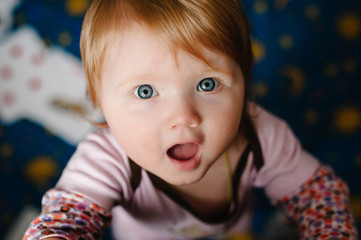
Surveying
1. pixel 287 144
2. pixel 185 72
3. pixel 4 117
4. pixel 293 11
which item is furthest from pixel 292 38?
pixel 4 117

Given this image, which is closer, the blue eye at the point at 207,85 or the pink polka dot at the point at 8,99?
the blue eye at the point at 207,85

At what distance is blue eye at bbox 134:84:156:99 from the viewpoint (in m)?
0.44

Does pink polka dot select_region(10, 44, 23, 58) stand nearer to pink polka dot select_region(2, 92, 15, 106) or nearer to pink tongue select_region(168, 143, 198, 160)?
pink polka dot select_region(2, 92, 15, 106)

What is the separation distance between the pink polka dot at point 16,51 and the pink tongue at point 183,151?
70cm

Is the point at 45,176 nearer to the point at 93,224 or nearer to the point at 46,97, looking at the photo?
the point at 46,97

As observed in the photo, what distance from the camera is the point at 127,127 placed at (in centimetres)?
47

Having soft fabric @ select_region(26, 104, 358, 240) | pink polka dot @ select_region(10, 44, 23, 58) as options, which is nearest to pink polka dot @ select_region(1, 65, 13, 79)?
pink polka dot @ select_region(10, 44, 23, 58)

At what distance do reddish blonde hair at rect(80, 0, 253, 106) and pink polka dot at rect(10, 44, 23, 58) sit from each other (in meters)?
0.62

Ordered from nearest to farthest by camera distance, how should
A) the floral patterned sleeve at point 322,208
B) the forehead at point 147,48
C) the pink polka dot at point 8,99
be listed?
1. the forehead at point 147,48
2. the floral patterned sleeve at point 322,208
3. the pink polka dot at point 8,99

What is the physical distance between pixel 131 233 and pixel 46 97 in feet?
1.51

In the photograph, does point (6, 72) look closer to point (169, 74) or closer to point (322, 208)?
point (169, 74)

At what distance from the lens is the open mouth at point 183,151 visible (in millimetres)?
502

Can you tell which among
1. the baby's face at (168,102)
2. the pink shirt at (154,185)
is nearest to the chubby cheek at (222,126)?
the baby's face at (168,102)

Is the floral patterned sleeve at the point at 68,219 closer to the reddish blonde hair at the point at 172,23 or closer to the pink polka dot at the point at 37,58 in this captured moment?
the reddish blonde hair at the point at 172,23
